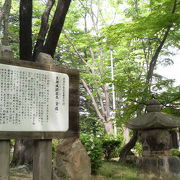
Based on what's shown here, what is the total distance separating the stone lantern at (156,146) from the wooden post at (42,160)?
13.9 feet

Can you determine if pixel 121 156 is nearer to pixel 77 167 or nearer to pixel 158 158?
pixel 158 158

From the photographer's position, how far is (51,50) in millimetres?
7352

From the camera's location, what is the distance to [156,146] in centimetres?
795

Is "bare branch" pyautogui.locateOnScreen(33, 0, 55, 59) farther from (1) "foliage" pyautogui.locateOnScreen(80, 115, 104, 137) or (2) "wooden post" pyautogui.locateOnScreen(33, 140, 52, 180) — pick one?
(1) "foliage" pyautogui.locateOnScreen(80, 115, 104, 137)

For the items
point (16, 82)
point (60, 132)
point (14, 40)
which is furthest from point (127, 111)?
point (14, 40)

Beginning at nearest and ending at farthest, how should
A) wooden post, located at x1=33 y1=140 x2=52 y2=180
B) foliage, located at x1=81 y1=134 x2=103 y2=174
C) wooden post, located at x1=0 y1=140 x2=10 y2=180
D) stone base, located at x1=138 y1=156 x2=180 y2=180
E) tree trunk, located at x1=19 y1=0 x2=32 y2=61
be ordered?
wooden post, located at x1=0 y1=140 x2=10 y2=180 < wooden post, located at x1=33 y1=140 x2=52 y2=180 < tree trunk, located at x1=19 y1=0 x2=32 y2=61 < stone base, located at x1=138 y1=156 x2=180 y2=180 < foliage, located at x1=81 y1=134 x2=103 y2=174

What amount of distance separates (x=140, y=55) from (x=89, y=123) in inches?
348

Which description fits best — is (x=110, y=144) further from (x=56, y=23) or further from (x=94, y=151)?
(x=56, y=23)

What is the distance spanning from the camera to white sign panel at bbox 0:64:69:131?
3.82 metres

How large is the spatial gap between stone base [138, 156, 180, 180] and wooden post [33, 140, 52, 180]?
4.54 metres

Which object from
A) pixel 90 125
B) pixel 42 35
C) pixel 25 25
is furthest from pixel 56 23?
pixel 90 125

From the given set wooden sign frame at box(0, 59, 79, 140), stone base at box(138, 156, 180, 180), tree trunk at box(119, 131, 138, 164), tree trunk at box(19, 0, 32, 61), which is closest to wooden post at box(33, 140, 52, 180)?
wooden sign frame at box(0, 59, 79, 140)

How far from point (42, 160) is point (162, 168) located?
4733 millimetres

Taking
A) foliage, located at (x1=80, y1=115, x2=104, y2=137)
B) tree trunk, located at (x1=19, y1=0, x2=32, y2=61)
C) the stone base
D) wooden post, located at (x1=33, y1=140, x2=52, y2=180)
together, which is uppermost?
tree trunk, located at (x1=19, y1=0, x2=32, y2=61)
